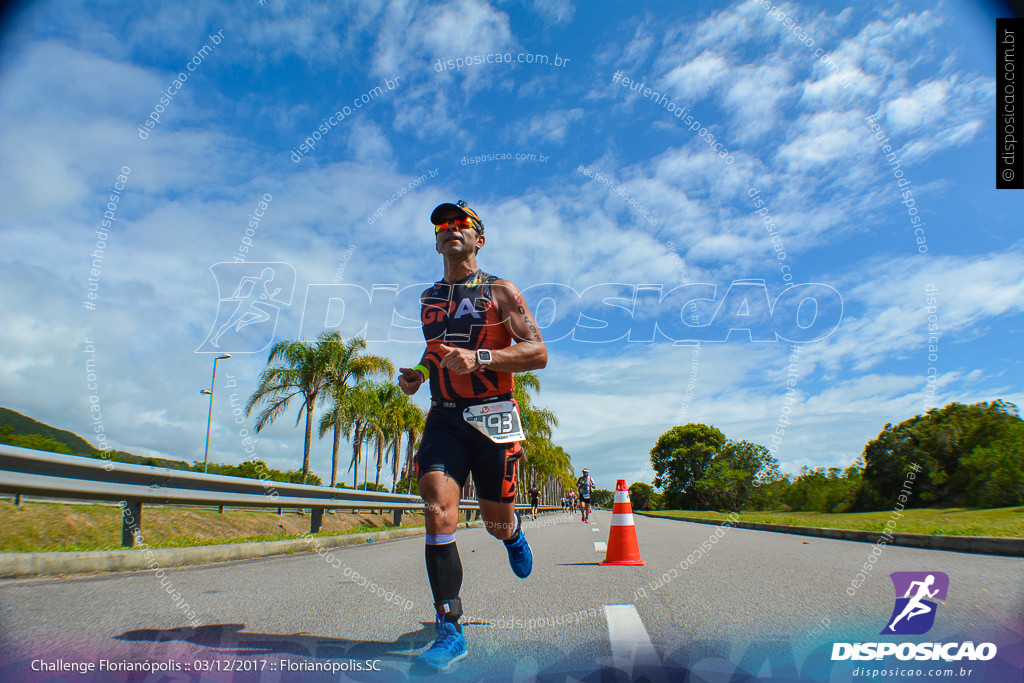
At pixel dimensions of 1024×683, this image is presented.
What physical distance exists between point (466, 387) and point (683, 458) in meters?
89.3

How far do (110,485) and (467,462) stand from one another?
363cm

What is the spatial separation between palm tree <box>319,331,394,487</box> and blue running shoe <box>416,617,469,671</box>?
94.4 feet

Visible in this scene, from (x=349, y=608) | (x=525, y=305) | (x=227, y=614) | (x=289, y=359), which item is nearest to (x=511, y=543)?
(x=349, y=608)

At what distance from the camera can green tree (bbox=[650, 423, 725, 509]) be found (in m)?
77.4

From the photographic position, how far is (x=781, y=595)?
4160 mm

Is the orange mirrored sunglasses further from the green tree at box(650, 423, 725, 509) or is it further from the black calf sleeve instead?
the green tree at box(650, 423, 725, 509)

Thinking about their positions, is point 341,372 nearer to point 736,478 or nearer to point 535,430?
point 535,430

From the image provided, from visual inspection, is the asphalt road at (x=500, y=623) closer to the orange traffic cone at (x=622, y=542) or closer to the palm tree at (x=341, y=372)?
the orange traffic cone at (x=622, y=542)

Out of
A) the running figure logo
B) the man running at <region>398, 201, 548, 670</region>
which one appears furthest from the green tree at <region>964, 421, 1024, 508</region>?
the man running at <region>398, 201, 548, 670</region>

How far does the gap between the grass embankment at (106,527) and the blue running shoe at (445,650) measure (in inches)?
177

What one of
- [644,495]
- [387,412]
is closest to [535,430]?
[387,412]

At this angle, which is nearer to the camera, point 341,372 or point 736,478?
point 341,372

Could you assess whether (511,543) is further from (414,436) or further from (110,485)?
(414,436)

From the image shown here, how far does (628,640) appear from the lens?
2.78 m
